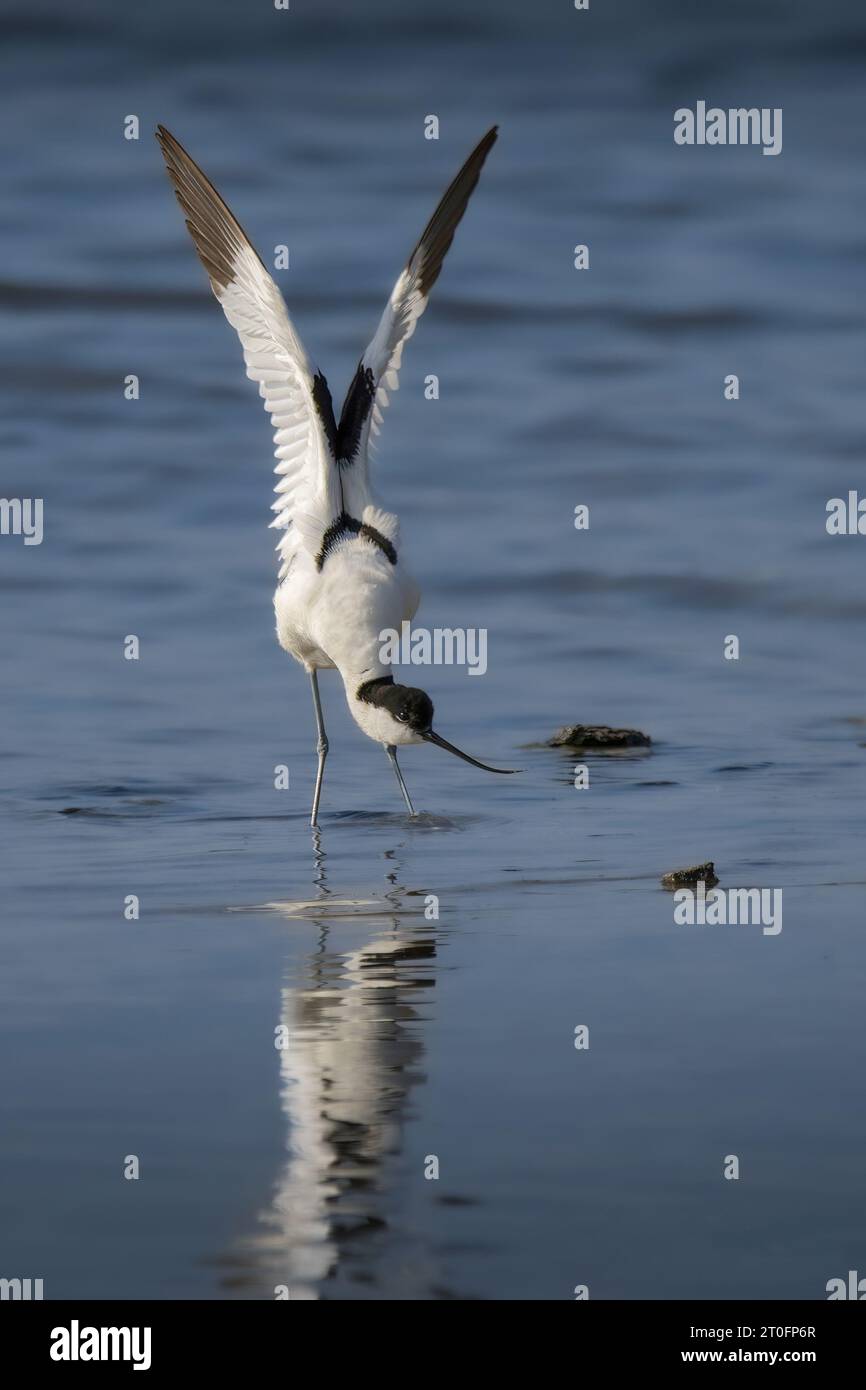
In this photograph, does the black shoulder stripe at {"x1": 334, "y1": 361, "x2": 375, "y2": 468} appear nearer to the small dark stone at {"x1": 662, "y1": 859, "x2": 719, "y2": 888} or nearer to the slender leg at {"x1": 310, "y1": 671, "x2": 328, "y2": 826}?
the slender leg at {"x1": 310, "y1": 671, "x2": 328, "y2": 826}

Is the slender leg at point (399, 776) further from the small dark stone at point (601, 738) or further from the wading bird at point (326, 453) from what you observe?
the small dark stone at point (601, 738)

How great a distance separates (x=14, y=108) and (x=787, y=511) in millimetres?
13566

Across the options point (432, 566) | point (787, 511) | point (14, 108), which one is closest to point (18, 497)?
point (432, 566)

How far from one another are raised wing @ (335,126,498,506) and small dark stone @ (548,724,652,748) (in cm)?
159

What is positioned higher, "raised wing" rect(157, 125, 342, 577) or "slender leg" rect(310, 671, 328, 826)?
"raised wing" rect(157, 125, 342, 577)

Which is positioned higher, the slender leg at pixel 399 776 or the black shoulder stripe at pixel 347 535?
the black shoulder stripe at pixel 347 535

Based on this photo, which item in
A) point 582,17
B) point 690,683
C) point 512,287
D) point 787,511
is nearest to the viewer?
point 690,683

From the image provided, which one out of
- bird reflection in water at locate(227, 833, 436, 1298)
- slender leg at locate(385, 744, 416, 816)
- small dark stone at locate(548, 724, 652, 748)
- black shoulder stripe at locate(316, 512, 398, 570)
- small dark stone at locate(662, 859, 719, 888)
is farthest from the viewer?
small dark stone at locate(548, 724, 652, 748)

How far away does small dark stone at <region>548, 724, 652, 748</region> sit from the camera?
953 centimetres

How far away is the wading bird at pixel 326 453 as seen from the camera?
27.3ft

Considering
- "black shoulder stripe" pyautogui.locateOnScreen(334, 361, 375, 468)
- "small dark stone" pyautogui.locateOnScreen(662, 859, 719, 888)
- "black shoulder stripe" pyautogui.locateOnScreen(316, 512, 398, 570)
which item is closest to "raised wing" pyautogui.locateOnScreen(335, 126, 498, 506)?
"black shoulder stripe" pyautogui.locateOnScreen(334, 361, 375, 468)

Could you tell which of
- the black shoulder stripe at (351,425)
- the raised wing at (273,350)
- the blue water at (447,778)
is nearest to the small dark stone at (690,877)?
the blue water at (447,778)
